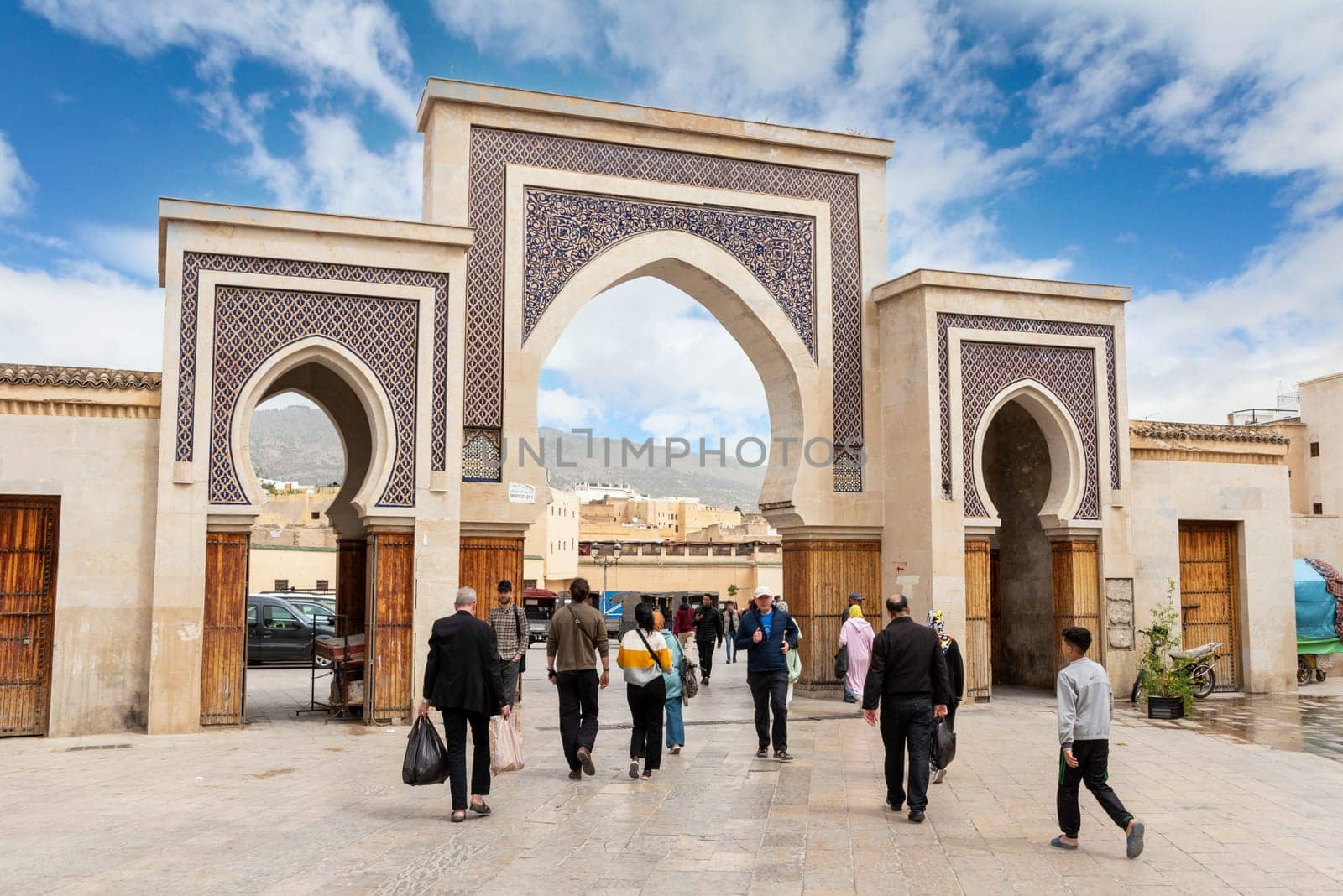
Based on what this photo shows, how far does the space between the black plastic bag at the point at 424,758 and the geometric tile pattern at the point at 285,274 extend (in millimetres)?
5081

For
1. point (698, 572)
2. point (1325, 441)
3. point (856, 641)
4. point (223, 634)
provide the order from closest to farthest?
1. point (223, 634)
2. point (856, 641)
3. point (1325, 441)
4. point (698, 572)

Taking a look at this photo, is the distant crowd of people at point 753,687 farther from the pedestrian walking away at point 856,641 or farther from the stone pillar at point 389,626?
the stone pillar at point 389,626

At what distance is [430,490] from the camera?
11219mm

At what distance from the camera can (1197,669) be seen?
1358cm

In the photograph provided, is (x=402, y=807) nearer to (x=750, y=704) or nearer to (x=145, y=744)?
(x=145, y=744)

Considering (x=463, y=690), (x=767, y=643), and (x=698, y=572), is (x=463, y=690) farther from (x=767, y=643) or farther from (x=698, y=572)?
(x=698, y=572)

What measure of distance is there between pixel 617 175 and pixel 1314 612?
36.9 feet

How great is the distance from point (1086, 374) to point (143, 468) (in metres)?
10.6

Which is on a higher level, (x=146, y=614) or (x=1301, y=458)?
(x=1301, y=458)

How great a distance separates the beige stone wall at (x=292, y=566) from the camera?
98.5 ft

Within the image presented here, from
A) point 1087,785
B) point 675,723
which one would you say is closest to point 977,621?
point 675,723

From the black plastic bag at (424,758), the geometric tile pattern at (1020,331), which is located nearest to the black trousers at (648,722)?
the black plastic bag at (424,758)

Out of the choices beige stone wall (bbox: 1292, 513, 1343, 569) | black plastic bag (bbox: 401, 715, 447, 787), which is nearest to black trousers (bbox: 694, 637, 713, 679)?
black plastic bag (bbox: 401, 715, 447, 787)

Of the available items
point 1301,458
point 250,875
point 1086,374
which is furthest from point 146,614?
point 1301,458
